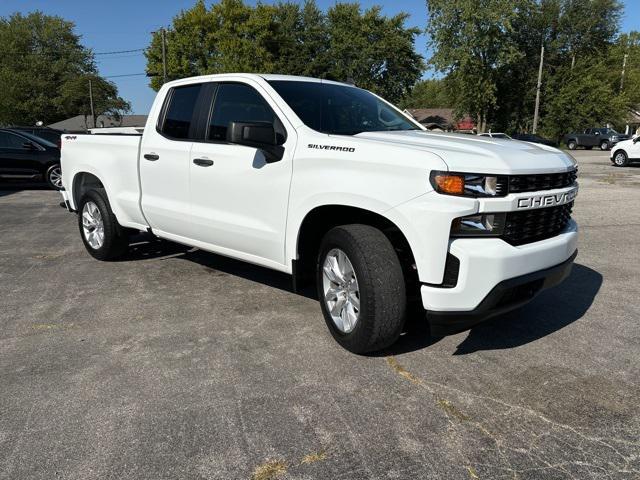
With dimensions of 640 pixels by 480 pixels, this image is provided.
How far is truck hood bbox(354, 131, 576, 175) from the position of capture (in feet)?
9.85

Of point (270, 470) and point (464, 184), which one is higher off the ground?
point (464, 184)

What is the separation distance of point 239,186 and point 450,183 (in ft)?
5.85

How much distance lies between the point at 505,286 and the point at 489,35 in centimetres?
4841

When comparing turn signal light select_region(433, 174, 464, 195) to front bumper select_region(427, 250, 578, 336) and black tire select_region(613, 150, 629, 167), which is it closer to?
front bumper select_region(427, 250, 578, 336)

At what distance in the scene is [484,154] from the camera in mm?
3109

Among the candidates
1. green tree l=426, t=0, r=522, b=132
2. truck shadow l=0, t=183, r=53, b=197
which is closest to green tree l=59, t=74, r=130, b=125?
green tree l=426, t=0, r=522, b=132

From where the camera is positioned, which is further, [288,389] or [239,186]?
[239,186]

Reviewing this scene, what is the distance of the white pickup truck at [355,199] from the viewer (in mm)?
3006

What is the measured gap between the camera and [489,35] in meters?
46.2

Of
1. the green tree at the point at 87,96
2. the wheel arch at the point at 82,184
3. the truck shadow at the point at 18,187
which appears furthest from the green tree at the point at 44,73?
the wheel arch at the point at 82,184

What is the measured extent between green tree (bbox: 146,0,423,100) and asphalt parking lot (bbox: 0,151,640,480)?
1840 inches

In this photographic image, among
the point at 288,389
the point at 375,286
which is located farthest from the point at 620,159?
the point at 288,389

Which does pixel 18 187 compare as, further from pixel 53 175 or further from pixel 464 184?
pixel 464 184

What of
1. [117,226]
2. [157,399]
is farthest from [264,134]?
[117,226]
